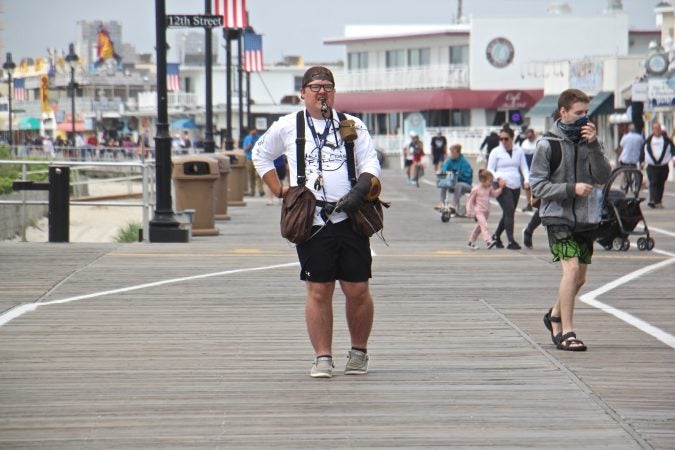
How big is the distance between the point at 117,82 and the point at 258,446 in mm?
139820

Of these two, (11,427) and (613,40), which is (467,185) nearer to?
(11,427)

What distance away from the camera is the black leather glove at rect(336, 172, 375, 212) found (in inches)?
329

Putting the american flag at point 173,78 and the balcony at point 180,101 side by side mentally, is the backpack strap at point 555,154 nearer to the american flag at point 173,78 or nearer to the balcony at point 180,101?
the american flag at point 173,78

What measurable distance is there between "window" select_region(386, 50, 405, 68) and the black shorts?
88.3 m

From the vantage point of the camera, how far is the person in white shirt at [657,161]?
30969mm

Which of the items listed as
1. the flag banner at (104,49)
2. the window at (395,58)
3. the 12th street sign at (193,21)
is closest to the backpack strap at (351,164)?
the 12th street sign at (193,21)

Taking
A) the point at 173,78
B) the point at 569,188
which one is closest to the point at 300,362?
the point at 569,188

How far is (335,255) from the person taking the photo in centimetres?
856

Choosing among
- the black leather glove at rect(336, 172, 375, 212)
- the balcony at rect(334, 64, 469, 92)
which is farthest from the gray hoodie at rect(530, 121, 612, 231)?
the balcony at rect(334, 64, 469, 92)

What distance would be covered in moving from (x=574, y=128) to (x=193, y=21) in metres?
10.8

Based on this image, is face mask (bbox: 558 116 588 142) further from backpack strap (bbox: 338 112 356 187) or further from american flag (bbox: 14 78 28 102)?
american flag (bbox: 14 78 28 102)

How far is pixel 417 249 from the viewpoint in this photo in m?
19.2

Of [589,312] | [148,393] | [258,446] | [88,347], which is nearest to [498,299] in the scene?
[589,312]

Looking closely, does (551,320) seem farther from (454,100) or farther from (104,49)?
(104,49)
